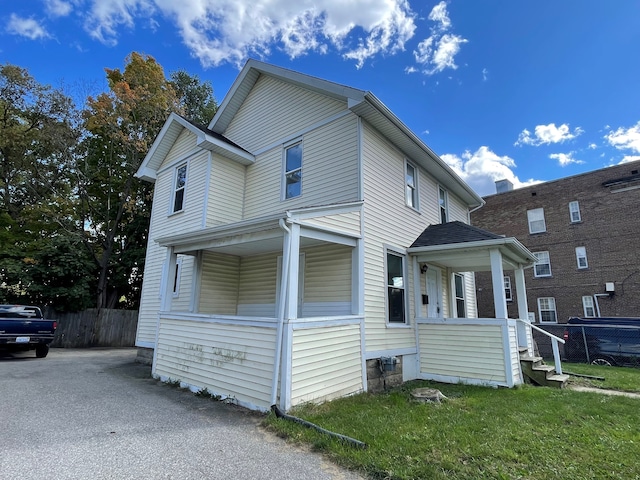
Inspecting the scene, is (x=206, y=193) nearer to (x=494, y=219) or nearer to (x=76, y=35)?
(x=76, y=35)

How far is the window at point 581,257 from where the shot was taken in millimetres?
17973

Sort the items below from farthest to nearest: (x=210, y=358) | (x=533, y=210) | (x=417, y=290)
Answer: (x=533, y=210), (x=417, y=290), (x=210, y=358)

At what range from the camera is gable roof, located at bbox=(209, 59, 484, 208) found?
7566 millimetres

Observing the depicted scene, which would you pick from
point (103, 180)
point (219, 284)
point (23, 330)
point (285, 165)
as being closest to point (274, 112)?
point (285, 165)

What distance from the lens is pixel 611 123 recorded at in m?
15.0

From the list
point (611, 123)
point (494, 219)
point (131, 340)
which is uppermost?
point (611, 123)

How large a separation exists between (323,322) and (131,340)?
14.0m

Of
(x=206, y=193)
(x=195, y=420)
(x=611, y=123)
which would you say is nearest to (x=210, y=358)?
(x=195, y=420)

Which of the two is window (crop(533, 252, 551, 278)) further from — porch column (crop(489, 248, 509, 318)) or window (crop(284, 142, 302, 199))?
window (crop(284, 142, 302, 199))

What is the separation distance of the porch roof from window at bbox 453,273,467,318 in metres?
1.59

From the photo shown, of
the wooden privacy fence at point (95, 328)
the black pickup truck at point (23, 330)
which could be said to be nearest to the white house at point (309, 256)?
the black pickup truck at point (23, 330)

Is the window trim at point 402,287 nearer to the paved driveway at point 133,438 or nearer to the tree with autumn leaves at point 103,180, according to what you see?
the paved driveway at point 133,438

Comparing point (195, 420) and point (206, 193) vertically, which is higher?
point (206, 193)

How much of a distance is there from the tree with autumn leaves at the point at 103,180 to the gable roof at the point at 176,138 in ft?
21.8
